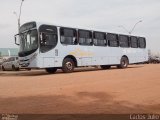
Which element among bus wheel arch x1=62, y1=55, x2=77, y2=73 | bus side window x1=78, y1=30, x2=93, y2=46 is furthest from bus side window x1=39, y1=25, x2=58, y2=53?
bus side window x1=78, y1=30, x2=93, y2=46

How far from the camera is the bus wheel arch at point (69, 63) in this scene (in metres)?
21.4

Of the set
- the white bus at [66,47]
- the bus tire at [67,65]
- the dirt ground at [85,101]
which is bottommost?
the dirt ground at [85,101]

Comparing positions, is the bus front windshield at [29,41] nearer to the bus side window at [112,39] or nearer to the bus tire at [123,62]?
the bus side window at [112,39]

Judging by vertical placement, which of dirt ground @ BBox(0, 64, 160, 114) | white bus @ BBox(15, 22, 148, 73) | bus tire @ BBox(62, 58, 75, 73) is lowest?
dirt ground @ BBox(0, 64, 160, 114)

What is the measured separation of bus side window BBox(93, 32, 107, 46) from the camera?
79.6 feet

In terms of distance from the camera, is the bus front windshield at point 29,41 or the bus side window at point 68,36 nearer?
the bus front windshield at point 29,41

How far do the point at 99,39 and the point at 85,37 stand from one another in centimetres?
181

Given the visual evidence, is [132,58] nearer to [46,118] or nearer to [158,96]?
[158,96]

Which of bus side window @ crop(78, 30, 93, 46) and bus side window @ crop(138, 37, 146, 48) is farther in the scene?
bus side window @ crop(138, 37, 146, 48)

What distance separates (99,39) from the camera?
2480 centimetres

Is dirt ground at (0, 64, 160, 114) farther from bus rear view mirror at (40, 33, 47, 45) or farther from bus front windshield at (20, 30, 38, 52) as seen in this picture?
bus front windshield at (20, 30, 38, 52)

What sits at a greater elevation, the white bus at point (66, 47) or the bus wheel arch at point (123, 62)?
the white bus at point (66, 47)

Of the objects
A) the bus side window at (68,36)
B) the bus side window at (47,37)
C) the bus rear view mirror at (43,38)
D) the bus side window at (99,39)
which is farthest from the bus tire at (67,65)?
the bus side window at (99,39)

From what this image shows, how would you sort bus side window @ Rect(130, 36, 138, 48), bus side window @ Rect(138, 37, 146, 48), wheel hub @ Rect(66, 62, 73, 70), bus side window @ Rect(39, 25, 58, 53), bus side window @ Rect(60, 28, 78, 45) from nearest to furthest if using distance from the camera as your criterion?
bus side window @ Rect(39, 25, 58, 53) → bus side window @ Rect(60, 28, 78, 45) → wheel hub @ Rect(66, 62, 73, 70) → bus side window @ Rect(130, 36, 138, 48) → bus side window @ Rect(138, 37, 146, 48)
